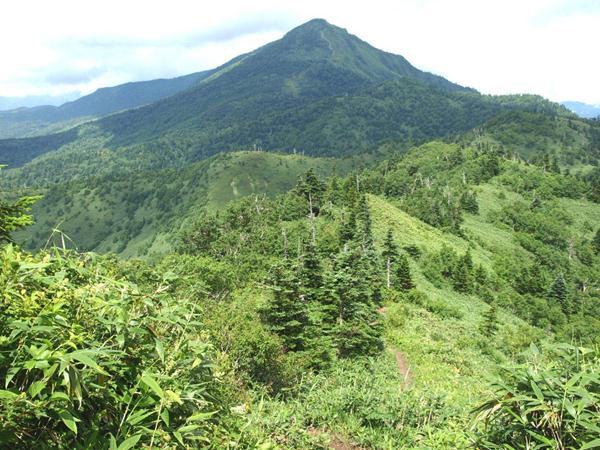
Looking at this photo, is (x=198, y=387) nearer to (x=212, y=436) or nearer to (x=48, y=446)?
(x=212, y=436)

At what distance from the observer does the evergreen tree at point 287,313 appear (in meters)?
24.9

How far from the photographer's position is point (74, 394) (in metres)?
2.62

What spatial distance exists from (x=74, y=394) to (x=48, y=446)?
356 mm

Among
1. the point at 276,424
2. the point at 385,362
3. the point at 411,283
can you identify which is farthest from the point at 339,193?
the point at 276,424

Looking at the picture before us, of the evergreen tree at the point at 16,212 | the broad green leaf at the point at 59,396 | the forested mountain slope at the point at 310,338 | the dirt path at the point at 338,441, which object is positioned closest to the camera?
the broad green leaf at the point at 59,396

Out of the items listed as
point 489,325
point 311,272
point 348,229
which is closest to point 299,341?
point 311,272

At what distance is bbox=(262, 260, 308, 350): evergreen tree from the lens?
81.7 feet

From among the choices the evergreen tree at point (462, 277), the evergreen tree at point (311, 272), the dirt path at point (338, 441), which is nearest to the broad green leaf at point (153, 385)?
the dirt path at point (338, 441)

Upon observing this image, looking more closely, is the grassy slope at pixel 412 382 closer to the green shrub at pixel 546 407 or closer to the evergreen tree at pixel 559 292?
the green shrub at pixel 546 407

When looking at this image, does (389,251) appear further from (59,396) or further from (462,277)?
(59,396)

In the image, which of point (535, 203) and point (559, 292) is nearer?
point (559, 292)

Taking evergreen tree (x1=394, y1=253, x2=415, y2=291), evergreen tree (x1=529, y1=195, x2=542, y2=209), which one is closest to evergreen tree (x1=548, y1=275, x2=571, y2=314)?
evergreen tree (x1=394, y1=253, x2=415, y2=291)

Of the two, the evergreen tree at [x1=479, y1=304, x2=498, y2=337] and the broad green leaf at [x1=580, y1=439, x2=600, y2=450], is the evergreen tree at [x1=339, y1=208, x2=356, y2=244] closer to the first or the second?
the evergreen tree at [x1=479, y1=304, x2=498, y2=337]

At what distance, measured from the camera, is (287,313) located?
25188 mm
